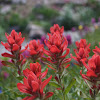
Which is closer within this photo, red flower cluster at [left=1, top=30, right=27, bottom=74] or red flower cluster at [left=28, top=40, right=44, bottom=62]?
red flower cluster at [left=1, top=30, right=27, bottom=74]

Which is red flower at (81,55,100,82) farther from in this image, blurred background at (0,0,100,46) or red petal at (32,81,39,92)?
blurred background at (0,0,100,46)

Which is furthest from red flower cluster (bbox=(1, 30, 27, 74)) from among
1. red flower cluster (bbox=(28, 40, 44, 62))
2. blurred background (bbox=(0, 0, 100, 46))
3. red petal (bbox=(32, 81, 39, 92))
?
blurred background (bbox=(0, 0, 100, 46))

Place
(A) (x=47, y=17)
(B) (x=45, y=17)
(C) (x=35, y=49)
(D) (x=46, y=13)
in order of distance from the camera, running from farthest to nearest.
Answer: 1. (B) (x=45, y=17)
2. (A) (x=47, y=17)
3. (D) (x=46, y=13)
4. (C) (x=35, y=49)

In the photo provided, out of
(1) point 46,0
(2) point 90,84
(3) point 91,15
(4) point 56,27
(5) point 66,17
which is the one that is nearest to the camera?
(2) point 90,84

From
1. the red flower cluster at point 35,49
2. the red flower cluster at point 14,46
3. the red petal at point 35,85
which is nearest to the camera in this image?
the red petal at point 35,85

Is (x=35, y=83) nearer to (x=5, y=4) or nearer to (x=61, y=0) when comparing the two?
(x=5, y=4)

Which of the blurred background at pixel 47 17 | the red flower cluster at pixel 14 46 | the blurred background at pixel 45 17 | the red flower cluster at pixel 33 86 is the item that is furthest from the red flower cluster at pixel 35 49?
the blurred background at pixel 45 17

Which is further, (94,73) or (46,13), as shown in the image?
(46,13)

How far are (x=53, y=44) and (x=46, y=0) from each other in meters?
13.2

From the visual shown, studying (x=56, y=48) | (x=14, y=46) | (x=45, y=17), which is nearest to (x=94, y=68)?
(x=56, y=48)

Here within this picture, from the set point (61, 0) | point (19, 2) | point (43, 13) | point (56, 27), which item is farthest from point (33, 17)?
point (56, 27)

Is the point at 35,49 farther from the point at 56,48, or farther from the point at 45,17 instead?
the point at 45,17

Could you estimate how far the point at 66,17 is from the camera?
8.93m

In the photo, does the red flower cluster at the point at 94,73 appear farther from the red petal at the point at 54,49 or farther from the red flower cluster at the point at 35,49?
the red flower cluster at the point at 35,49
